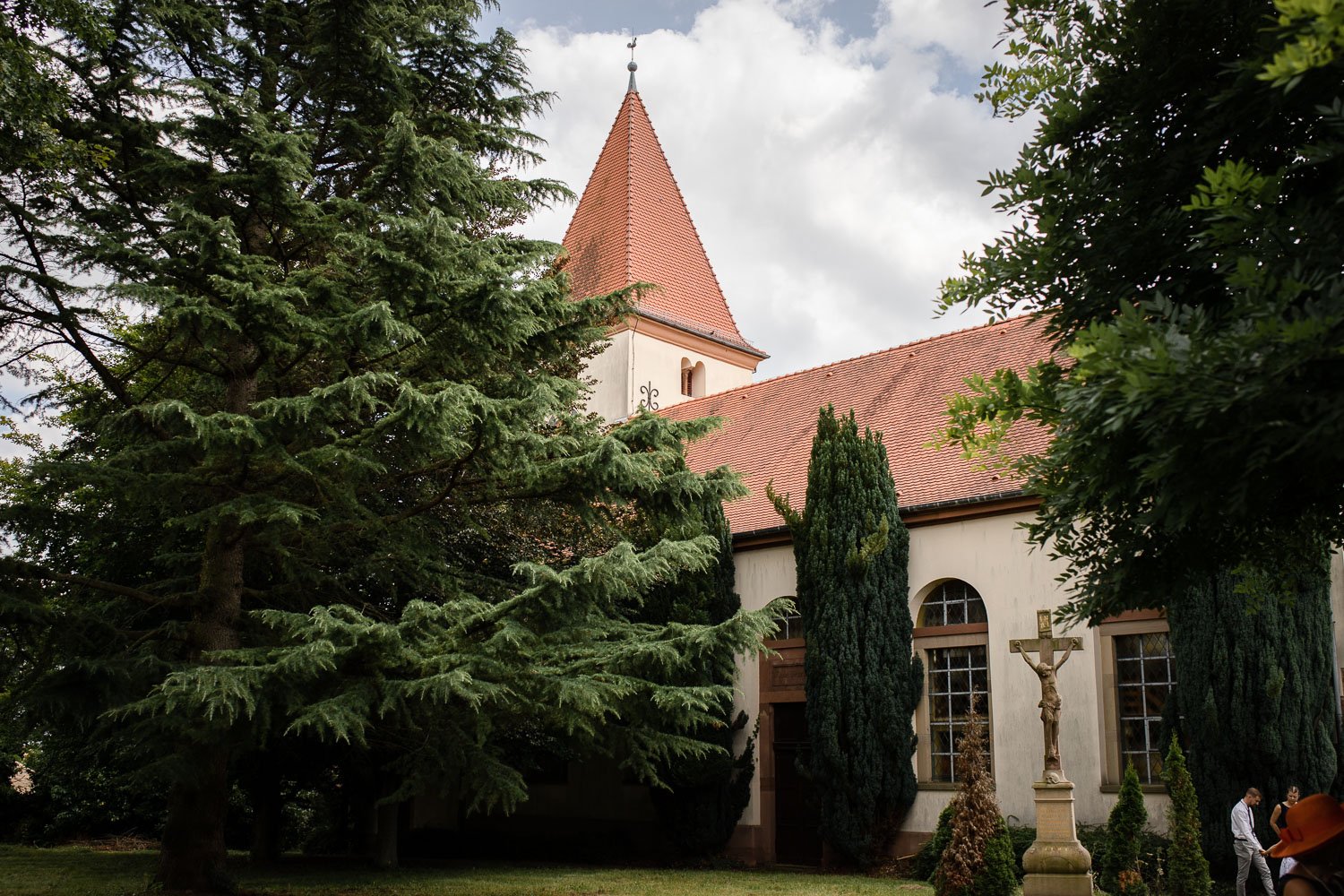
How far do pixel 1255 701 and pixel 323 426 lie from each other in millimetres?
10463

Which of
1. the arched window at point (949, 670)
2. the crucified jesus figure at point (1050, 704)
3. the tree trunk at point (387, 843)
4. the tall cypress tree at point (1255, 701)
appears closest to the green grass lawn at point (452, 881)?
the tree trunk at point (387, 843)

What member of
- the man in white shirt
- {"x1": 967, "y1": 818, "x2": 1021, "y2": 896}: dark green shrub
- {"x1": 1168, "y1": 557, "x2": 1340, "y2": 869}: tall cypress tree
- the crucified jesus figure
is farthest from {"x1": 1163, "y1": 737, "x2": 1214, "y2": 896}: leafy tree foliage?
{"x1": 967, "y1": 818, "x2": 1021, "y2": 896}: dark green shrub

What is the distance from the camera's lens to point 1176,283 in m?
5.48

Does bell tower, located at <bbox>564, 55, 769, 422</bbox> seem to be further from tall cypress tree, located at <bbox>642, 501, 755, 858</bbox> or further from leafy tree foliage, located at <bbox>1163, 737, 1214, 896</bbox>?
leafy tree foliage, located at <bbox>1163, 737, 1214, 896</bbox>

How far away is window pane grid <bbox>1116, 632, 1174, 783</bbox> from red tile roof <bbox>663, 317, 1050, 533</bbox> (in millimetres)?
2721

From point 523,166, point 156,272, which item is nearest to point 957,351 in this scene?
point 523,166

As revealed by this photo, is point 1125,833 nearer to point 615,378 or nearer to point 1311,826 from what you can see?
point 1311,826

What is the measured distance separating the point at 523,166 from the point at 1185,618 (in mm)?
9342

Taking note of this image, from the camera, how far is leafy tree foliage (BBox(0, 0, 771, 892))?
9.98 metres

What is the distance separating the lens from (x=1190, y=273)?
551cm

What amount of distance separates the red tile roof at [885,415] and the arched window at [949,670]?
1558 millimetres

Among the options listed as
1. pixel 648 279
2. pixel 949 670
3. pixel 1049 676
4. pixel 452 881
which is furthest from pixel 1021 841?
pixel 648 279

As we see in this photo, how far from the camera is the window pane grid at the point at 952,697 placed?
16516mm

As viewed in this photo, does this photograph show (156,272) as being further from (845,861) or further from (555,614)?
(845,861)
